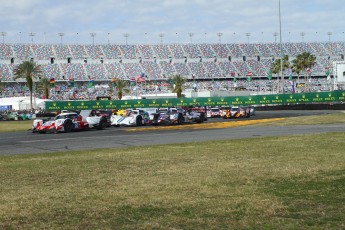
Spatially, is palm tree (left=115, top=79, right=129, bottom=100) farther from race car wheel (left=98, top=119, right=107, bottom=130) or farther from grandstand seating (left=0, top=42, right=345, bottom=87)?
race car wheel (left=98, top=119, right=107, bottom=130)

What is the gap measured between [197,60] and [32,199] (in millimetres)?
121848

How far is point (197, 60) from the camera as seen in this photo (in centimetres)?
12925

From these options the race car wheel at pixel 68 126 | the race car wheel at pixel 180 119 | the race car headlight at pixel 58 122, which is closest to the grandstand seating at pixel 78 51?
the race car wheel at pixel 180 119

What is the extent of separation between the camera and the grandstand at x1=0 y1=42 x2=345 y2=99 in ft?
380

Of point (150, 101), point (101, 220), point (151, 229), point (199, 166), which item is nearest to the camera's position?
point (151, 229)

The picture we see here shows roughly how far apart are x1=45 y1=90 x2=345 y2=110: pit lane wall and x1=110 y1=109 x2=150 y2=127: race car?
27.7 metres

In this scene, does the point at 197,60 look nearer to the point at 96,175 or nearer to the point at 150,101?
the point at 150,101

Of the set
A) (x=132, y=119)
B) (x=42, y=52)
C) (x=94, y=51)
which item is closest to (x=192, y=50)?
(x=94, y=51)

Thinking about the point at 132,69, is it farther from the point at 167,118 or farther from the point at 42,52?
the point at 167,118

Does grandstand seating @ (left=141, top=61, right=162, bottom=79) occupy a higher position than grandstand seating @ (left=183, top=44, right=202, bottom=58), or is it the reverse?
grandstand seating @ (left=183, top=44, right=202, bottom=58)

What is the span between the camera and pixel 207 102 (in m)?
72.2

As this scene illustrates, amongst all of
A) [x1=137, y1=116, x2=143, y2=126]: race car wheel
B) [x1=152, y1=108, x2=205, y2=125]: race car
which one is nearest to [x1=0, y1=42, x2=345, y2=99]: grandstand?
[x1=152, y1=108, x2=205, y2=125]: race car

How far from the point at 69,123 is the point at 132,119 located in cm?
758

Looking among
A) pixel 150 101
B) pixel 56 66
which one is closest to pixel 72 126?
pixel 150 101
